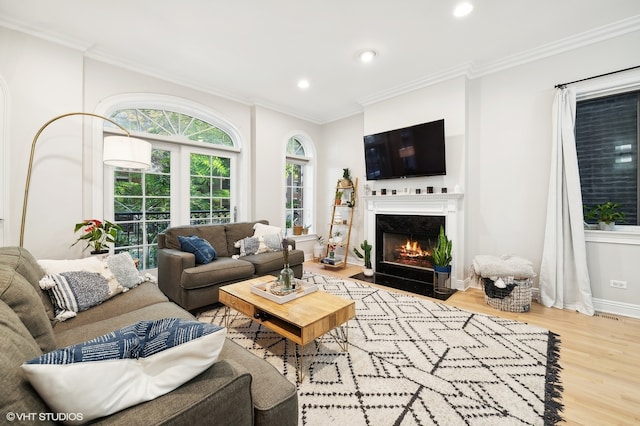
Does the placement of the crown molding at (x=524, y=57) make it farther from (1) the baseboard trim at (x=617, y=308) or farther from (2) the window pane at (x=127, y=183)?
(2) the window pane at (x=127, y=183)

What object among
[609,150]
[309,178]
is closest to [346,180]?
[309,178]

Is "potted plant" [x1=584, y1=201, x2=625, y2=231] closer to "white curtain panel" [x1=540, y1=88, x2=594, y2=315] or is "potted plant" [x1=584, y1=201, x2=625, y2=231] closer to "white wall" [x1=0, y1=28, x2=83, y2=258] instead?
"white curtain panel" [x1=540, y1=88, x2=594, y2=315]

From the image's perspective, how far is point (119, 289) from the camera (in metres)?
2.06

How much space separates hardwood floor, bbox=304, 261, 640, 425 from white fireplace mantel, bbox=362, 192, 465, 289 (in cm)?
62

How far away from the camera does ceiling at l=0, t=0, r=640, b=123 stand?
7.95 ft

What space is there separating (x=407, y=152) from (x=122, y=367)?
154 inches

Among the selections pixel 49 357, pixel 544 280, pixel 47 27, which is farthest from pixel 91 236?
pixel 544 280

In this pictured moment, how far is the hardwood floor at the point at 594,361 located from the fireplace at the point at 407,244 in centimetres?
97

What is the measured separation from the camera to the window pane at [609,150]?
9.05 feet

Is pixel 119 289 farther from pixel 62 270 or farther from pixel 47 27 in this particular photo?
pixel 47 27

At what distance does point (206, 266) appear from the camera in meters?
2.87

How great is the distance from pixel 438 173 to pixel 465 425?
9.61 ft

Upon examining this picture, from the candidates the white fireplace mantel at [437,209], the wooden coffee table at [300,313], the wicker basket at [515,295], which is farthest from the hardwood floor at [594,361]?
the wooden coffee table at [300,313]

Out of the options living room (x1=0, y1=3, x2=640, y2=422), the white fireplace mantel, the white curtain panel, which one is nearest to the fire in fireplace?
the white fireplace mantel
